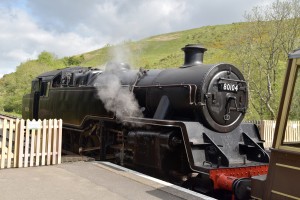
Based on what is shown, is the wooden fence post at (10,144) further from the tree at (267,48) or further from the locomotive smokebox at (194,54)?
the tree at (267,48)

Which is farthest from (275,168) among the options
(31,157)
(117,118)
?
(31,157)

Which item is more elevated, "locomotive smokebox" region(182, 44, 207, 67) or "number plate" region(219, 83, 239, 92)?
"locomotive smokebox" region(182, 44, 207, 67)

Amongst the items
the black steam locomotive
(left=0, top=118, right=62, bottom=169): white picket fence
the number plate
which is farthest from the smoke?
the number plate

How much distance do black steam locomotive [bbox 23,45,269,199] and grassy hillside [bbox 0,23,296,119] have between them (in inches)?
48.9

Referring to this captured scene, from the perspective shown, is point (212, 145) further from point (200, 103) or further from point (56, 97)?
point (56, 97)

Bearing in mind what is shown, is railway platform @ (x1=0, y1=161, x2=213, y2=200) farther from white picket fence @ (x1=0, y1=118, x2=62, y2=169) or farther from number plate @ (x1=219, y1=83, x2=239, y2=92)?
number plate @ (x1=219, y1=83, x2=239, y2=92)

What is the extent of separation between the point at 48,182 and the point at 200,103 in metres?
3.42

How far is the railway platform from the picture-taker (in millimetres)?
5672

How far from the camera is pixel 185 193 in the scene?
593cm

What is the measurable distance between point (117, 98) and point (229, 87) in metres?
2.89

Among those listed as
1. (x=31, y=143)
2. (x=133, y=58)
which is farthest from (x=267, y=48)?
A: (x=31, y=143)

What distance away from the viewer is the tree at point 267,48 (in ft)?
77.4

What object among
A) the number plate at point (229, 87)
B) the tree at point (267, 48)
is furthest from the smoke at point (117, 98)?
the tree at point (267, 48)

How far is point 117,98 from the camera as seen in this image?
9.17 m
